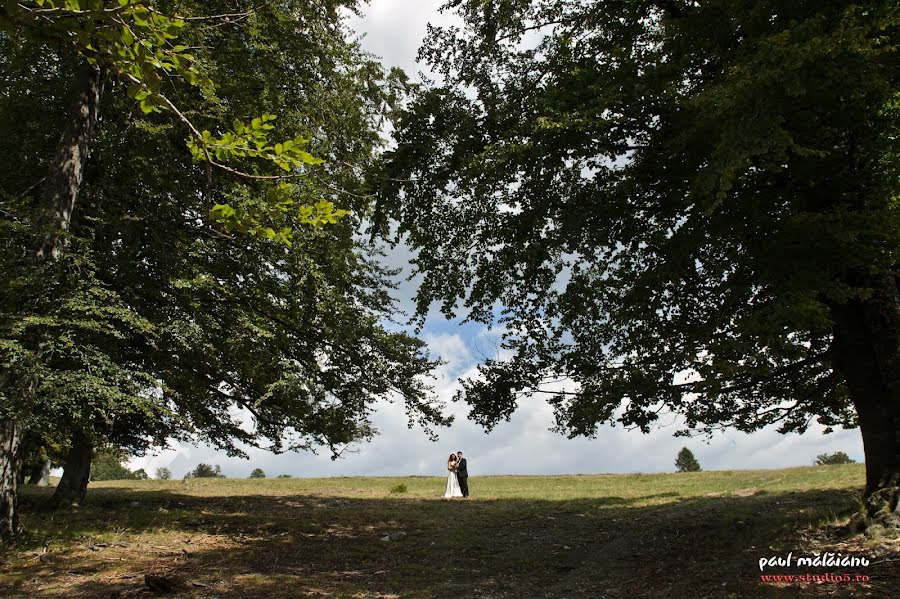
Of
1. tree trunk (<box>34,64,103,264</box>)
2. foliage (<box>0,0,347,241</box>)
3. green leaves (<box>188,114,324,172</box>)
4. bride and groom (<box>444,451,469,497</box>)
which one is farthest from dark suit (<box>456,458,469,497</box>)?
green leaves (<box>188,114,324,172</box>)

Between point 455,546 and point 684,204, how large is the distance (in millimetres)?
8059

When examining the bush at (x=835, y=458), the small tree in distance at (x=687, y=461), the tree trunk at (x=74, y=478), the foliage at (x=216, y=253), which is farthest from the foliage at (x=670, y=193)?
the small tree in distance at (x=687, y=461)

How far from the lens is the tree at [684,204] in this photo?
278 inches

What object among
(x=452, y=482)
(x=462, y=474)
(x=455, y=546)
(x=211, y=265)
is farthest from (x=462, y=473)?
(x=211, y=265)

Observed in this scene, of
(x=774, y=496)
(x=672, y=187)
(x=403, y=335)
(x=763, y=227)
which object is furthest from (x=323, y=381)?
(x=774, y=496)

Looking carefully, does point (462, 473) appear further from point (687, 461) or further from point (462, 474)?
point (687, 461)

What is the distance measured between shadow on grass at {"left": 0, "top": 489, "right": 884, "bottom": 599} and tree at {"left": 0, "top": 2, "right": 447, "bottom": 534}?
6.59ft

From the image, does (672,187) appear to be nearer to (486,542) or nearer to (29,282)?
(486,542)

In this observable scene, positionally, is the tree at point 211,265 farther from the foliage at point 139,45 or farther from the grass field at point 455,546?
the foliage at point 139,45

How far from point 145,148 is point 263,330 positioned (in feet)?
16.6

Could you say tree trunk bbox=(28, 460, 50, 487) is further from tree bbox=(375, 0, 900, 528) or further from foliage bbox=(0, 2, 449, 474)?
tree bbox=(375, 0, 900, 528)

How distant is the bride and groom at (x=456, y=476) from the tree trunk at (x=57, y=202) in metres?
13.0

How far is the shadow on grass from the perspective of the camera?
7.68 m

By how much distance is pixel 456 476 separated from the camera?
1991 centimetres
